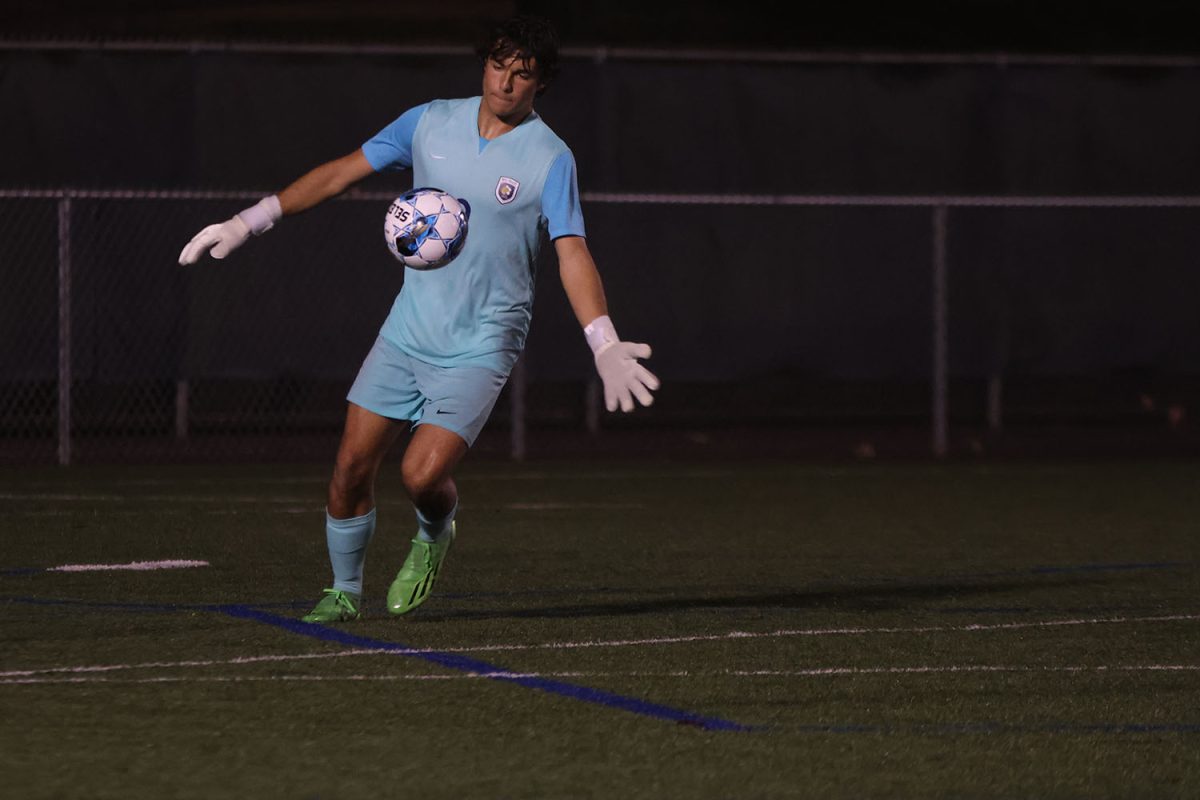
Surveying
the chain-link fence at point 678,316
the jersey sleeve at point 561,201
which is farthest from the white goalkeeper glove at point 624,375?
the chain-link fence at point 678,316

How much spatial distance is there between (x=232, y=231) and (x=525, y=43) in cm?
127

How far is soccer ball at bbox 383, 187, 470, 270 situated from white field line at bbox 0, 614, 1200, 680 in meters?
1.37

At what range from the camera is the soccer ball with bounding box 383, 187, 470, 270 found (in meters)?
7.91

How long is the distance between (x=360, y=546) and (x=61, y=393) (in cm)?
863

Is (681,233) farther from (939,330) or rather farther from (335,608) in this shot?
(335,608)

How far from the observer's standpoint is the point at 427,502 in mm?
8250

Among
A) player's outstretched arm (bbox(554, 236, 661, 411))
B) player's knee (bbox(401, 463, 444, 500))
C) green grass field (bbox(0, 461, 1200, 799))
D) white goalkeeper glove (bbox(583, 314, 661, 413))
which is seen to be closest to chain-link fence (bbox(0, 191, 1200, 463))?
green grass field (bbox(0, 461, 1200, 799))

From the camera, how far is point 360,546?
330 inches

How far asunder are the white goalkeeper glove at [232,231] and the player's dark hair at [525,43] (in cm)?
98

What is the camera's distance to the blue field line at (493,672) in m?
6.50

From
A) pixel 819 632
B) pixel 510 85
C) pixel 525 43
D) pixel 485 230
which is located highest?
pixel 525 43

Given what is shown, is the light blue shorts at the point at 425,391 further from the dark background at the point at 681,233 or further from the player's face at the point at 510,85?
the dark background at the point at 681,233

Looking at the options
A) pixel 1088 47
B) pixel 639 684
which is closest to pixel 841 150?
pixel 1088 47

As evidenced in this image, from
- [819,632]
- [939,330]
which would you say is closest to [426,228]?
[819,632]
